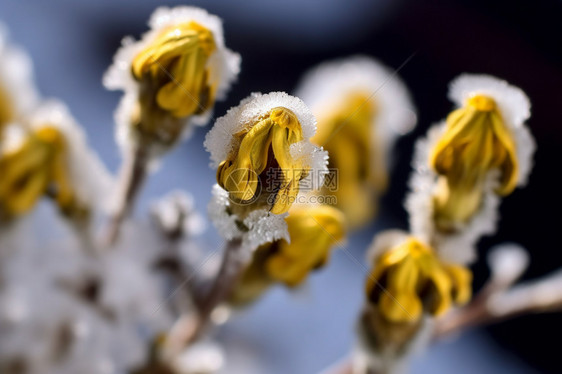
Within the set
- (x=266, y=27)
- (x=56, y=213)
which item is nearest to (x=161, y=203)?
(x=56, y=213)

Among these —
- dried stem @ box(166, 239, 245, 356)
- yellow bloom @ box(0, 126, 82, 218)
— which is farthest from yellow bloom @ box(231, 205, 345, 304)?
yellow bloom @ box(0, 126, 82, 218)

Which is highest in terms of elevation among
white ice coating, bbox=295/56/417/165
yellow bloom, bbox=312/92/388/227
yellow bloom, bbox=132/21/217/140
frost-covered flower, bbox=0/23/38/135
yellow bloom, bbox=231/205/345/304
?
frost-covered flower, bbox=0/23/38/135

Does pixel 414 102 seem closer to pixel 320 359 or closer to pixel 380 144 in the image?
pixel 380 144

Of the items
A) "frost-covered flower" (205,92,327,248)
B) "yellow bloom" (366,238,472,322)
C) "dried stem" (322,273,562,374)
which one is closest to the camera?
"frost-covered flower" (205,92,327,248)

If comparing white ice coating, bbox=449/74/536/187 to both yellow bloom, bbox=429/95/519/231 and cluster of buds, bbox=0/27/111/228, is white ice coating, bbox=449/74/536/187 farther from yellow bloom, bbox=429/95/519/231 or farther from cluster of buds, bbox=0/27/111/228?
cluster of buds, bbox=0/27/111/228

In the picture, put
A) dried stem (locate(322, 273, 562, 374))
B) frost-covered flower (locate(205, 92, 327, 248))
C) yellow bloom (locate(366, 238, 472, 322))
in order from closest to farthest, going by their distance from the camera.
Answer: frost-covered flower (locate(205, 92, 327, 248))
yellow bloom (locate(366, 238, 472, 322))
dried stem (locate(322, 273, 562, 374))

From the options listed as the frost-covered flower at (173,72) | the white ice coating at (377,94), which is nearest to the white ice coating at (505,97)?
the frost-covered flower at (173,72)

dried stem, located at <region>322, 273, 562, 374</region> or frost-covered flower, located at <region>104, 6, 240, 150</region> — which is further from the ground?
frost-covered flower, located at <region>104, 6, 240, 150</region>
